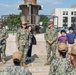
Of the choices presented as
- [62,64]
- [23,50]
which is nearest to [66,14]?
[23,50]

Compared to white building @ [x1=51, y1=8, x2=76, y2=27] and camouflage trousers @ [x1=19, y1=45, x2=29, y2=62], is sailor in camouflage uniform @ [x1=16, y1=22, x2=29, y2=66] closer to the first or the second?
camouflage trousers @ [x1=19, y1=45, x2=29, y2=62]

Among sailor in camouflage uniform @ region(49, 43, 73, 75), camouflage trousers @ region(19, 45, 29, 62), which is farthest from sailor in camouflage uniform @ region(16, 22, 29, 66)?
sailor in camouflage uniform @ region(49, 43, 73, 75)

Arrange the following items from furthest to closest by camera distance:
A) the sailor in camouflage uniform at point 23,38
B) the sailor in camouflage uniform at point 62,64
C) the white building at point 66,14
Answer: the white building at point 66,14 < the sailor in camouflage uniform at point 23,38 < the sailor in camouflage uniform at point 62,64

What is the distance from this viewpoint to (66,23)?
384ft

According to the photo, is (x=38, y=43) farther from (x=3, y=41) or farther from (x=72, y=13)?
(x=72, y=13)

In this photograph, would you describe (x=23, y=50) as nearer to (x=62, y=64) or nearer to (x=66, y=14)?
(x=62, y=64)

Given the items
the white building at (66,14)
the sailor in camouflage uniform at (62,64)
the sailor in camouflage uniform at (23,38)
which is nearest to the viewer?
the sailor in camouflage uniform at (62,64)

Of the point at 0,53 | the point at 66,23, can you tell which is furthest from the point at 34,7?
the point at 66,23

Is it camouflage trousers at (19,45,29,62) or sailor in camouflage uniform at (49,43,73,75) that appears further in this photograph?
camouflage trousers at (19,45,29,62)

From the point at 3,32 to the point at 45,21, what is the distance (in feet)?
18.6

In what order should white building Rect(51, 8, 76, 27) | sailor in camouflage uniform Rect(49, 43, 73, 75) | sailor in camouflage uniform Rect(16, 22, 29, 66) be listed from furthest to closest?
1. white building Rect(51, 8, 76, 27)
2. sailor in camouflage uniform Rect(16, 22, 29, 66)
3. sailor in camouflage uniform Rect(49, 43, 73, 75)

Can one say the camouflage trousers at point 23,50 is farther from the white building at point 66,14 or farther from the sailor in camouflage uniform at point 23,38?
Result: the white building at point 66,14

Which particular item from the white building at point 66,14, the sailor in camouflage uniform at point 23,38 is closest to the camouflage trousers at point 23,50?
the sailor in camouflage uniform at point 23,38

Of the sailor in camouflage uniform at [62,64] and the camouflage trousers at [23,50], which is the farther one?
the camouflage trousers at [23,50]
